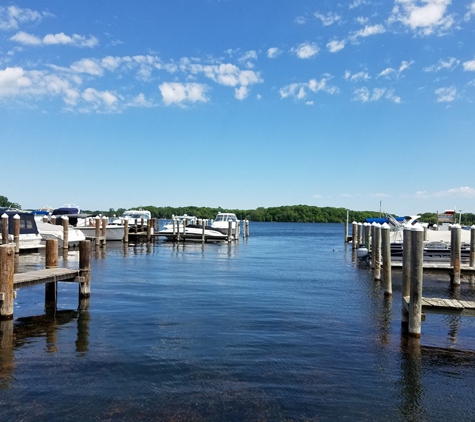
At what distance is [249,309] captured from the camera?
15.7m

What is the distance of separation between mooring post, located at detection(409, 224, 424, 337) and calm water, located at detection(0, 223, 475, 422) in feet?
1.70

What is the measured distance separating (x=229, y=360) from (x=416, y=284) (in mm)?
4927

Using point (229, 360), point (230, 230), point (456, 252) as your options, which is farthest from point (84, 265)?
point (230, 230)

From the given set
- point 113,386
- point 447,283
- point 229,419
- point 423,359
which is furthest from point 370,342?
point 447,283

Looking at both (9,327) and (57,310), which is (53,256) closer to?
(57,310)

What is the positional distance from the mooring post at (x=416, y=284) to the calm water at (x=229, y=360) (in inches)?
20.4

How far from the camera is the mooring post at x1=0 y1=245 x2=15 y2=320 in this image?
459 inches

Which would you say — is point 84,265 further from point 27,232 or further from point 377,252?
point 27,232

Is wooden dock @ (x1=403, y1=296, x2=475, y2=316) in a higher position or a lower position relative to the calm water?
higher

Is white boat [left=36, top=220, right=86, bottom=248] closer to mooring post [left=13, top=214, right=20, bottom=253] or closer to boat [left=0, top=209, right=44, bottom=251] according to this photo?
boat [left=0, top=209, right=44, bottom=251]

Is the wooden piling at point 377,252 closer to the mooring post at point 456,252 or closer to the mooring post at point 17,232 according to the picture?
the mooring post at point 456,252

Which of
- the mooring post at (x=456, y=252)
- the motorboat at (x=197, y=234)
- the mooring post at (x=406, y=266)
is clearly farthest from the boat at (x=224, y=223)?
the mooring post at (x=406, y=266)

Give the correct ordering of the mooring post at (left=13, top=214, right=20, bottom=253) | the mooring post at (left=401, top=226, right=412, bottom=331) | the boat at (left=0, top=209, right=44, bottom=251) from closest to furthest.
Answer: the mooring post at (left=401, top=226, right=412, bottom=331), the mooring post at (left=13, top=214, right=20, bottom=253), the boat at (left=0, top=209, right=44, bottom=251)

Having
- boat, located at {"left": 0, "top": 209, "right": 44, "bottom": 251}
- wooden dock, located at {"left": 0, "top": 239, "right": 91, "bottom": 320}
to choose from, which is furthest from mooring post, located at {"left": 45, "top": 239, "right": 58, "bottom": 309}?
boat, located at {"left": 0, "top": 209, "right": 44, "bottom": 251}
